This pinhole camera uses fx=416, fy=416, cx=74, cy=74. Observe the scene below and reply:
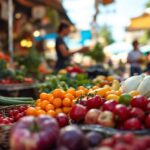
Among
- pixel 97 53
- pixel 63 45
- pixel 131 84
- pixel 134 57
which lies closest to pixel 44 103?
pixel 131 84

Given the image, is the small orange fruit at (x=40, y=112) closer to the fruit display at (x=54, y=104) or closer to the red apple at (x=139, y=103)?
the fruit display at (x=54, y=104)

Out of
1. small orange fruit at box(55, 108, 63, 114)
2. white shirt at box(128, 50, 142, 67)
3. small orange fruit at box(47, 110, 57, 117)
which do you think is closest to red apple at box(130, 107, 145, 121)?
small orange fruit at box(47, 110, 57, 117)

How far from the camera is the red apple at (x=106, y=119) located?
288cm

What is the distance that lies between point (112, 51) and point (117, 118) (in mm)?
23578

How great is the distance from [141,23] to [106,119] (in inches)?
512

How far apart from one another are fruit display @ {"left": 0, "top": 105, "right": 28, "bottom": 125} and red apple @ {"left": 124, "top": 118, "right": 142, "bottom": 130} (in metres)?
1.22

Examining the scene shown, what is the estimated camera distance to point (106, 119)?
291 centimetres

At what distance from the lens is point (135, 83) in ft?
14.2

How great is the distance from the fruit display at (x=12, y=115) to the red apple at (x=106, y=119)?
1023 millimetres

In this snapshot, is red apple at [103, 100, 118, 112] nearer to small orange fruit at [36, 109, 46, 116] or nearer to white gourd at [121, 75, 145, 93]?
small orange fruit at [36, 109, 46, 116]

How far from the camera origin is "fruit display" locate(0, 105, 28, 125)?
3657mm

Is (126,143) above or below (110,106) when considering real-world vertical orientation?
below

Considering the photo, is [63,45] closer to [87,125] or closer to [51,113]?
[51,113]

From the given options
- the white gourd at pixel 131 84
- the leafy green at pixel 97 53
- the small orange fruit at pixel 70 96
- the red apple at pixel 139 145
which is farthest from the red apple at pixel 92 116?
the leafy green at pixel 97 53
